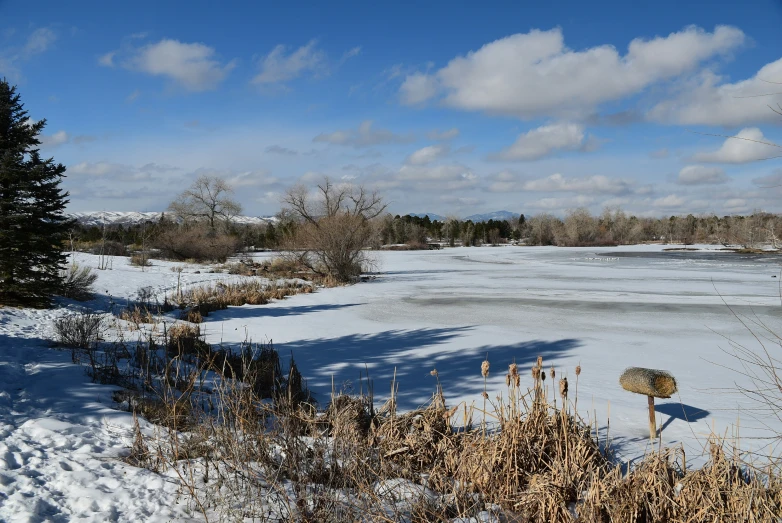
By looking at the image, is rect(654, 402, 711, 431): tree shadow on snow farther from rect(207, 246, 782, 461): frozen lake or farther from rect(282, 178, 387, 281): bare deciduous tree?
rect(282, 178, 387, 281): bare deciduous tree

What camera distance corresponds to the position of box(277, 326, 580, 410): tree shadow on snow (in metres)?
6.81

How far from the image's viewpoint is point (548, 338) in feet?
33.2

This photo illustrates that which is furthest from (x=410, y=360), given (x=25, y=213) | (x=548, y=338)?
(x=25, y=213)

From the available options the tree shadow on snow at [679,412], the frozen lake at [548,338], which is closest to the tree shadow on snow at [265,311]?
the frozen lake at [548,338]

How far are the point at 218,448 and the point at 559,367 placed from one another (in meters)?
5.73

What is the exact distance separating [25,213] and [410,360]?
8686mm

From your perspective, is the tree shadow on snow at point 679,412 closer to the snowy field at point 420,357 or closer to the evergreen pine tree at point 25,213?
the snowy field at point 420,357

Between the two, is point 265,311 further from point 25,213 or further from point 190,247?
point 190,247

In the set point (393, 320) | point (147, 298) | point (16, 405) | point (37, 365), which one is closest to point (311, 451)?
point (16, 405)

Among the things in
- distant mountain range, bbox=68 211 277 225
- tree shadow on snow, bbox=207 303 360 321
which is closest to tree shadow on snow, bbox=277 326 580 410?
tree shadow on snow, bbox=207 303 360 321

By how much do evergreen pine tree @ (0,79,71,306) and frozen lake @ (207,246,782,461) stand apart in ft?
12.5

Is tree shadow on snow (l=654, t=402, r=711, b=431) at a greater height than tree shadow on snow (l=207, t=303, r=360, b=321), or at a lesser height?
greater

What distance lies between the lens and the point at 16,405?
4.44m

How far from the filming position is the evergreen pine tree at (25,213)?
1032cm
